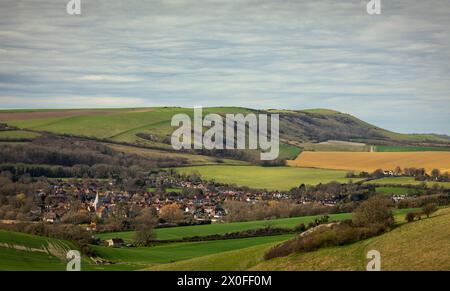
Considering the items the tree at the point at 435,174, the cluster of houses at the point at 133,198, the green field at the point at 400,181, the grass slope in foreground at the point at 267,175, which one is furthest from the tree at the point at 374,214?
the grass slope in foreground at the point at 267,175

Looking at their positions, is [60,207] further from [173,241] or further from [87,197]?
[173,241]

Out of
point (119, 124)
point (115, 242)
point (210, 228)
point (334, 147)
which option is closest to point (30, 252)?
point (115, 242)

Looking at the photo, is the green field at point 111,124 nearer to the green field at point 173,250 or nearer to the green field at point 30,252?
the green field at point 173,250

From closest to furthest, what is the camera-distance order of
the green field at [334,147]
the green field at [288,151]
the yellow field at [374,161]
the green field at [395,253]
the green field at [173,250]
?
the green field at [395,253]
the green field at [173,250]
the yellow field at [374,161]
the green field at [288,151]
the green field at [334,147]

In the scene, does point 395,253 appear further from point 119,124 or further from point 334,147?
point 119,124

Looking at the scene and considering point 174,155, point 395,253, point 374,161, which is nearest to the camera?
point 395,253

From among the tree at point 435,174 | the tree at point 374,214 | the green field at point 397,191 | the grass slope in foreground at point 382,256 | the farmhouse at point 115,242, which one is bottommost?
the farmhouse at point 115,242
